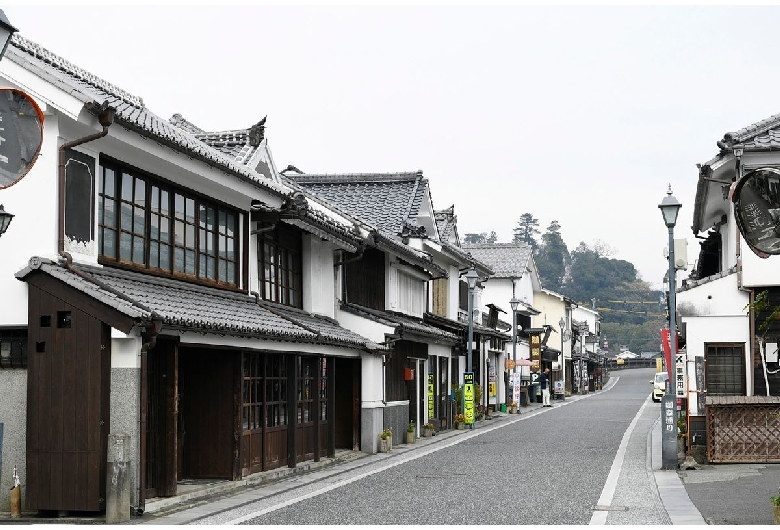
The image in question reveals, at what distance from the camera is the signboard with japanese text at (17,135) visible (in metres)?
9.55

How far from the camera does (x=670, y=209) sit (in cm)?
2188

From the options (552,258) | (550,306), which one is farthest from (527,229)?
(550,306)

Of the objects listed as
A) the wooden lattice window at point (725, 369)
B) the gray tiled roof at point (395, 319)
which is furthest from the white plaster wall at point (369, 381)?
the wooden lattice window at point (725, 369)

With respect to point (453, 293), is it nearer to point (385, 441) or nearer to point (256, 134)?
point (385, 441)

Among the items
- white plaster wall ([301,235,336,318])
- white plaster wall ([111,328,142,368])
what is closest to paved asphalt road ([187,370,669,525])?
white plaster wall ([111,328,142,368])

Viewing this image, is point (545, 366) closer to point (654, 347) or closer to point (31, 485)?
point (31, 485)

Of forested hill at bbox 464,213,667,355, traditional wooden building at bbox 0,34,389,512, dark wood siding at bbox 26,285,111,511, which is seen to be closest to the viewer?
dark wood siding at bbox 26,285,111,511

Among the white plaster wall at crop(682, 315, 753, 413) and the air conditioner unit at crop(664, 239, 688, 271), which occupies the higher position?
the air conditioner unit at crop(664, 239, 688, 271)

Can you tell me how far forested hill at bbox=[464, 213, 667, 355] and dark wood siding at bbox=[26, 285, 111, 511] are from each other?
12954cm

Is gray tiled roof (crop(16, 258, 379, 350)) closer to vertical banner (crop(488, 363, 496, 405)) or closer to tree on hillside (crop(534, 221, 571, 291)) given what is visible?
vertical banner (crop(488, 363, 496, 405))

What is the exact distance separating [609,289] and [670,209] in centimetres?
13331

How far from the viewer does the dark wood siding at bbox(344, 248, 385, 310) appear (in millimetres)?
29131

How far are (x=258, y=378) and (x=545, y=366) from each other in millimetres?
55114

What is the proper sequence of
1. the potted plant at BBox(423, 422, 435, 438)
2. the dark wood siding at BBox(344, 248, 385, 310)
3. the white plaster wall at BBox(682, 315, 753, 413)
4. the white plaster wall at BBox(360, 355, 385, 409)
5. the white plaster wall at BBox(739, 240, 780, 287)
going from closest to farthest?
the white plaster wall at BBox(739, 240, 780, 287)
the white plaster wall at BBox(682, 315, 753, 413)
the white plaster wall at BBox(360, 355, 385, 409)
the dark wood siding at BBox(344, 248, 385, 310)
the potted plant at BBox(423, 422, 435, 438)
